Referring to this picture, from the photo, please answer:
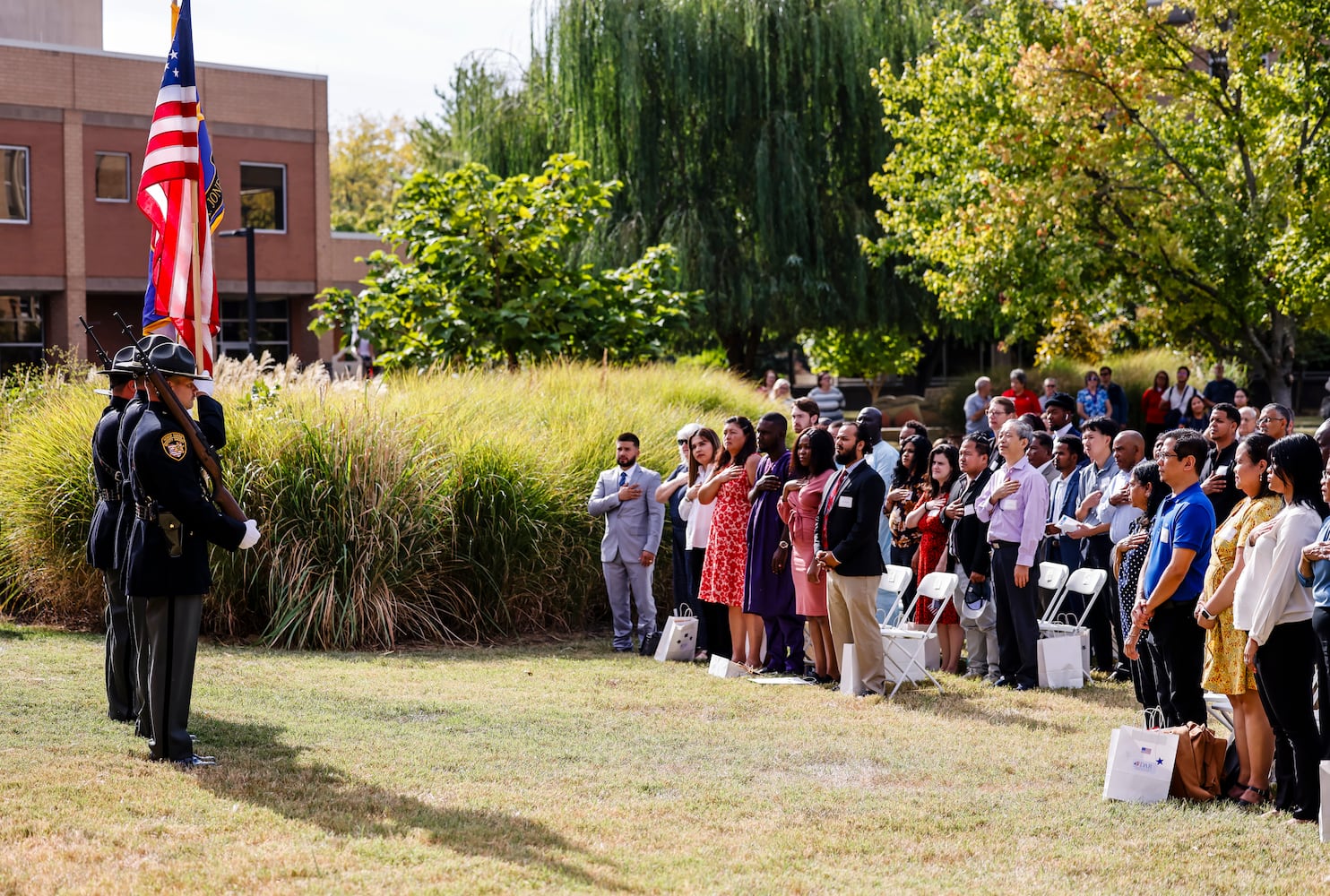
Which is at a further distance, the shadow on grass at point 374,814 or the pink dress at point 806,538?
the pink dress at point 806,538

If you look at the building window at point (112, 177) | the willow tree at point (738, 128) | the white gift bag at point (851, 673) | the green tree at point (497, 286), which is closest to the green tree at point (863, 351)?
the willow tree at point (738, 128)

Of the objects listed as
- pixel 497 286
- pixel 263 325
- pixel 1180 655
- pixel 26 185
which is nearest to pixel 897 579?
pixel 1180 655

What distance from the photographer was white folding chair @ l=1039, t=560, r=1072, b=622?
10242 mm

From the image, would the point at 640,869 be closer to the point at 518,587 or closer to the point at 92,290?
the point at 518,587

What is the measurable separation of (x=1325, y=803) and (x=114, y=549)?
21.6 feet

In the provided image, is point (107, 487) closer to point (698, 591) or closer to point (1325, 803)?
point (698, 591)

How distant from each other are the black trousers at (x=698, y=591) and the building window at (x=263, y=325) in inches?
1082

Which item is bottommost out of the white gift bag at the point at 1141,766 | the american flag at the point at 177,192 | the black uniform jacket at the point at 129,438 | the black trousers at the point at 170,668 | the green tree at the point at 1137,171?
the white gift bag at the point at 1141,766

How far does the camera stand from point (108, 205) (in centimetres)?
Result: 3362

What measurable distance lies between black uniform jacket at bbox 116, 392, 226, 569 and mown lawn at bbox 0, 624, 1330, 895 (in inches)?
42.2

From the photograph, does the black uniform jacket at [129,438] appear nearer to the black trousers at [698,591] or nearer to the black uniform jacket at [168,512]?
the black uniform jacket at [168,512]

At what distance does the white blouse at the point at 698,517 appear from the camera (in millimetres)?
11422

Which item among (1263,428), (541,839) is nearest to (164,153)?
(541,839)

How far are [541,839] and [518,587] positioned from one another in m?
6.69
